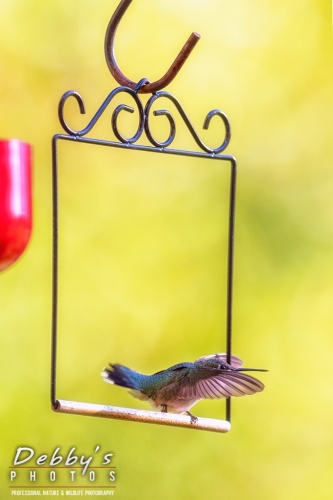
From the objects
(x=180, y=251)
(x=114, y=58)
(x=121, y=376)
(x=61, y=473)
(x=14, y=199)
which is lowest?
(x=61, y=473)

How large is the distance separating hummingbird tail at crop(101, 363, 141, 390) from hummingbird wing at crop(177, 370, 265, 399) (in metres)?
0.13

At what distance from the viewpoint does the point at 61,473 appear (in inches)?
86.6

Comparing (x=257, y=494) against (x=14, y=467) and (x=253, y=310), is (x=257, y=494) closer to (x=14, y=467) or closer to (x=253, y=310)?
(x=253, y=310)

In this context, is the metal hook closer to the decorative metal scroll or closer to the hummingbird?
the decorative metal scroll

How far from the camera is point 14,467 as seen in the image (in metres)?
2.08

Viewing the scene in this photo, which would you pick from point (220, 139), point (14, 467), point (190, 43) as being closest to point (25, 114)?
point (220, 139)

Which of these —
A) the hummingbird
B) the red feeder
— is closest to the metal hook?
the red feeder

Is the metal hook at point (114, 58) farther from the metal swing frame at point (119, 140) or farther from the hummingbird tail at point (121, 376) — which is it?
the hummingbird tail at point (121, 376)

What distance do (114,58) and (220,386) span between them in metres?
0.59

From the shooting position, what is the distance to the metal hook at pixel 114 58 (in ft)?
3.35

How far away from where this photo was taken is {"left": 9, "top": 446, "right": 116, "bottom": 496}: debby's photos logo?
209cm

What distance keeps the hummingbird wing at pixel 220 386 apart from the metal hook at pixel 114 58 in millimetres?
501

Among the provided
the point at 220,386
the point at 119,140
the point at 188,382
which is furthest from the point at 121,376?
the point at 119,140

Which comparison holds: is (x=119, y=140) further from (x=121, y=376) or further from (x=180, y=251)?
(x=180, y=251)
